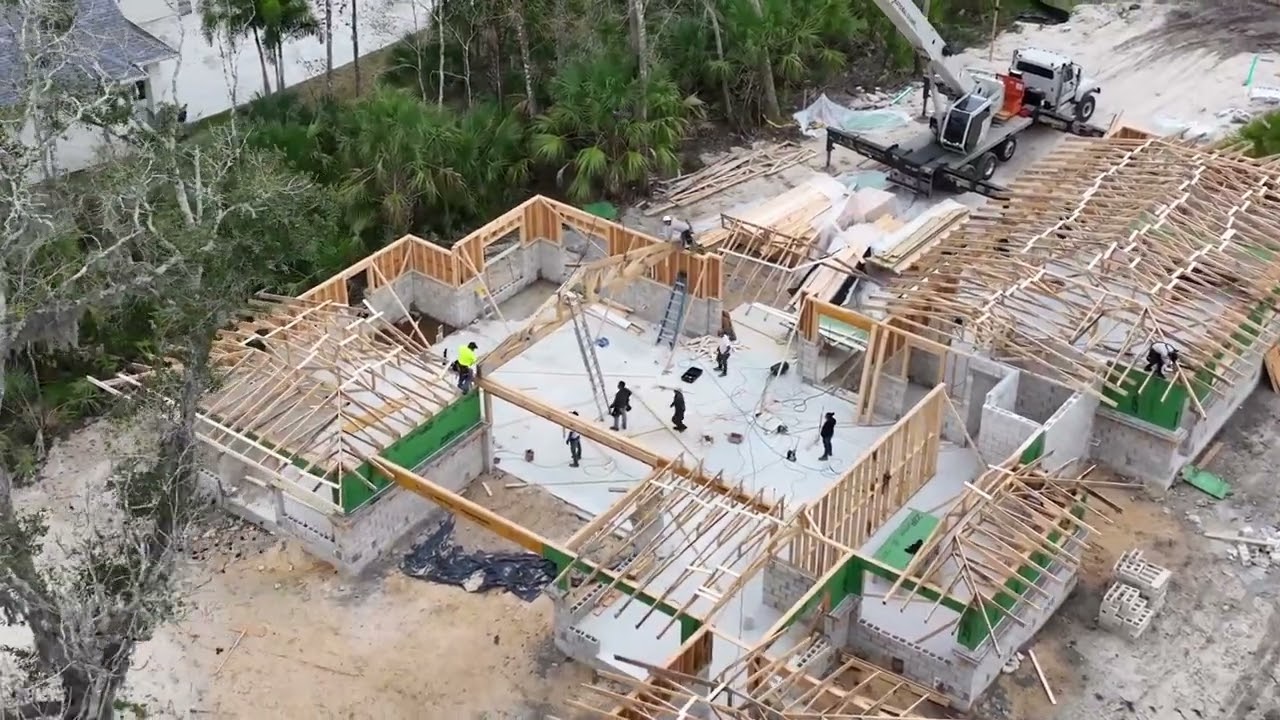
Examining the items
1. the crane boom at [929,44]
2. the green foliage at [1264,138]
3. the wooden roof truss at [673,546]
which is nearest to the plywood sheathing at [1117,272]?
the green foliage at [1264,138]

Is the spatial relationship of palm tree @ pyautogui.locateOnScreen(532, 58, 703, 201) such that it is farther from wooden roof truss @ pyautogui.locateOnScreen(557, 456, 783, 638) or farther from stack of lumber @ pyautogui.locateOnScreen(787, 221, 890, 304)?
wooden roof truss @ pyautogui.locateOnScreen(557, 456, 783, 638)

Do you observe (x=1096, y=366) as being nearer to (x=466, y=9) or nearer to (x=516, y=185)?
(x=516, y=185)

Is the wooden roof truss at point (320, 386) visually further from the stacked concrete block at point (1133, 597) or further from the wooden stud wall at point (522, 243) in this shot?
the stacked concrete block at point (1133, 597)

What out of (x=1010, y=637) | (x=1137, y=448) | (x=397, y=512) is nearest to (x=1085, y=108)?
(x=1137, y=448)

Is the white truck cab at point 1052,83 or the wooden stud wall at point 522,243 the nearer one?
the wooden stud wall at point 522,243

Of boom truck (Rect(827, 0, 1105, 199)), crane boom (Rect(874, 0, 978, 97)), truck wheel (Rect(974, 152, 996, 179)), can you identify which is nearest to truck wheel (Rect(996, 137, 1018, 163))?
boom truck (Rect(827, 0, 1105, 199))

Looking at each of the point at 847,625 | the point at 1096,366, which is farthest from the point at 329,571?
the point at 1096,366
